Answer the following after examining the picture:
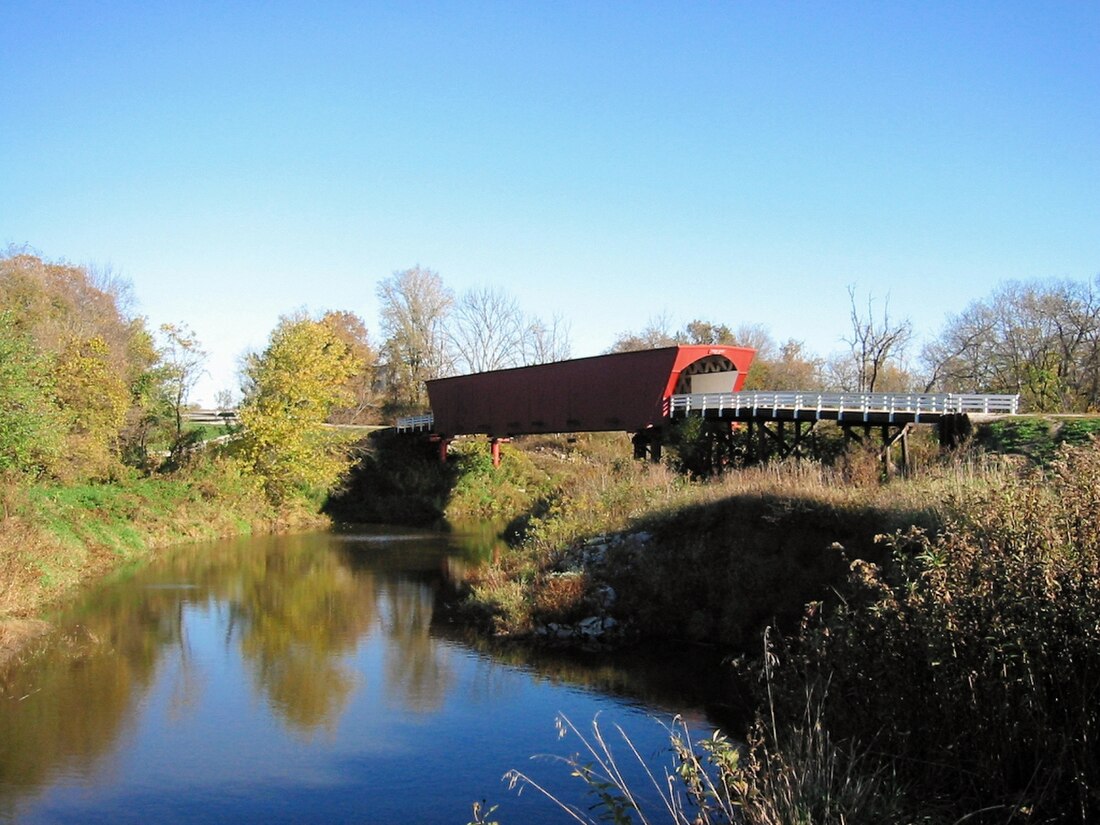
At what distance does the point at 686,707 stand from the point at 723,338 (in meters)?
53.5

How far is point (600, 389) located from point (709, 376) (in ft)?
13.7

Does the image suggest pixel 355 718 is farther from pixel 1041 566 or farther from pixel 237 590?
pixel 237 590

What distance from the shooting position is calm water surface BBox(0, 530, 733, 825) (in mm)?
10805

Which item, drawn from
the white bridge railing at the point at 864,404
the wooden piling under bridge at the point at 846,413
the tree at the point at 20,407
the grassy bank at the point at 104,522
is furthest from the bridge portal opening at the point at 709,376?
the tree at the point at 20,407

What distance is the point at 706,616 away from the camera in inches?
707

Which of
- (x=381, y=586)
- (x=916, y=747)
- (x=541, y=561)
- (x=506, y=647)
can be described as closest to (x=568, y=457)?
(x=381, y=586)

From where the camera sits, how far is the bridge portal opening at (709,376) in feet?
113

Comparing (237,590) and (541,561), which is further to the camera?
(237,590)

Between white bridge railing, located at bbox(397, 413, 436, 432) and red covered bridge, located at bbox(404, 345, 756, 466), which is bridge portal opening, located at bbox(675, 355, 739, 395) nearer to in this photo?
red covered bridge, located at bbox(404, 345, 756, 466)

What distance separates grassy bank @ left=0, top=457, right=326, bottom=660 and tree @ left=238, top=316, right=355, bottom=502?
984mm

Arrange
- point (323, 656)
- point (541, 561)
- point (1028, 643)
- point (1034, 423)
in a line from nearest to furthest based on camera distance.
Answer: point (1028, 643) < point (323, 656) < point (541, 561) < point (1034, 423)

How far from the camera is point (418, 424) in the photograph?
5034 cm

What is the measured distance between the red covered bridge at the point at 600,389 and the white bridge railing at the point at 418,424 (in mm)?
4318

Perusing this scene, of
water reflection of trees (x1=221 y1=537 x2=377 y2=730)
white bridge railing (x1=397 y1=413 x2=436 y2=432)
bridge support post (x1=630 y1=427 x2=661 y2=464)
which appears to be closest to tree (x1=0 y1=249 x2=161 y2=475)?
water reflection of trees (x1=221 y1=537 x2=377 y2=730)
